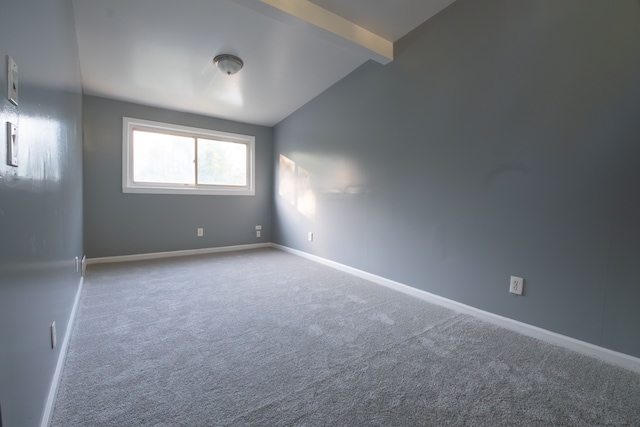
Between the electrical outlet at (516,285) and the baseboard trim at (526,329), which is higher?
the electrical outlet at (516,285)

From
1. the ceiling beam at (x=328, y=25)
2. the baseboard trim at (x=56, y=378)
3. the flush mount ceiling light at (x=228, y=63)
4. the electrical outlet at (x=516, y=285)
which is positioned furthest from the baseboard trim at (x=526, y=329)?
the flush mount ceiling light at (x=228, y=63)

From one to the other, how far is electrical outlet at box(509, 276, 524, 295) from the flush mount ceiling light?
3310 millimetres

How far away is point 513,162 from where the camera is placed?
83.1 inches

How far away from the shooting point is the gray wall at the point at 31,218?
798 mm

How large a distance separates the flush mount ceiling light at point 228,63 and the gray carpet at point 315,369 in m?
2.41

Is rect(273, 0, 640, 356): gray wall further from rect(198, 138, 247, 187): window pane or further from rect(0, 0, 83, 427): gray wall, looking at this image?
rect(0, 0, 83, 427): gray wall

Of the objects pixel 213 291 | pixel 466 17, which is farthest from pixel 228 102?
pixel 466 17

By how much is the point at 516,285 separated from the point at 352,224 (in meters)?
1.81

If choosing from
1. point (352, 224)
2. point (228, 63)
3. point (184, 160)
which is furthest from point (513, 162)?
point (184, 160)

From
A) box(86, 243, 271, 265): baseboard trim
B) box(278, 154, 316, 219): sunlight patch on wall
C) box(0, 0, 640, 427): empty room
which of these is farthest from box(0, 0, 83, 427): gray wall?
box(278, 154, 316, 219): sunlight patch on wall

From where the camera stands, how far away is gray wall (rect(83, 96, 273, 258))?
3699 millimetres

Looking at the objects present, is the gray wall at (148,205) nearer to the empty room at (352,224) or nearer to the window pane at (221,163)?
the empty room at (352,224)

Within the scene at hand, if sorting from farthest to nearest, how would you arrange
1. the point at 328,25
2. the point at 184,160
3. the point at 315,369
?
the point at 184,160 → the point at 328,25 → the point at 315,369

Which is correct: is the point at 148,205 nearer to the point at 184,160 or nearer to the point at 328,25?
the point at 184,160
